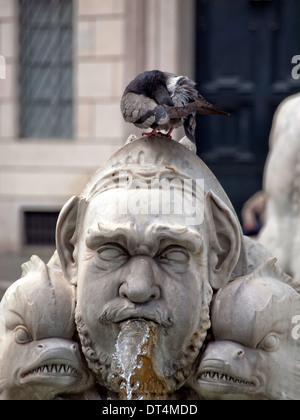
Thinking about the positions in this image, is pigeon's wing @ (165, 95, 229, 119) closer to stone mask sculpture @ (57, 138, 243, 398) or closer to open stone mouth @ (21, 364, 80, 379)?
stone mask sculpture @ (57, 138, 243, 398)

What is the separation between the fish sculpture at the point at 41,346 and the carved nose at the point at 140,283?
0.74 feet

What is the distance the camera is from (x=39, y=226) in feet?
31.9

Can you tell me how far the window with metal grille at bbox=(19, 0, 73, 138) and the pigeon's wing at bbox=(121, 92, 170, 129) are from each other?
6662 millimetres

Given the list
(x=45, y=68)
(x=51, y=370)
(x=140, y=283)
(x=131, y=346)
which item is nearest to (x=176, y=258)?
(x=140, y=283)

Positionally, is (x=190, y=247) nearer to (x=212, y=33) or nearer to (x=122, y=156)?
(x=122, y=156)

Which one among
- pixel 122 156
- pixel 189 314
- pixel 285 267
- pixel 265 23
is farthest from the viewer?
pixel 265 23

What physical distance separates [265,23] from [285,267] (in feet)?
16.3

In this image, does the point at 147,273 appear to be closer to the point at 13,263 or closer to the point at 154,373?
the point at 154,373

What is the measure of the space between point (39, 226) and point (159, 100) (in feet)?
22.1

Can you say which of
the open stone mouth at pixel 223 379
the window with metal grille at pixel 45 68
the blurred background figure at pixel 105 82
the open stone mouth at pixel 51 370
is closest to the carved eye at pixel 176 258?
the open stone mouth at pixel 223 379

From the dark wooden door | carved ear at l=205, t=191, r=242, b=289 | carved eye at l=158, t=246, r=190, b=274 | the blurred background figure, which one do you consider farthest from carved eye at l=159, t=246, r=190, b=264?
the dark wooden door

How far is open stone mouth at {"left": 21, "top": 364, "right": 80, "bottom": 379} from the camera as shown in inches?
116
